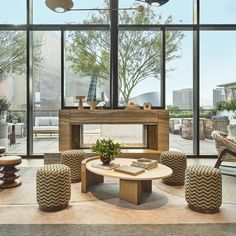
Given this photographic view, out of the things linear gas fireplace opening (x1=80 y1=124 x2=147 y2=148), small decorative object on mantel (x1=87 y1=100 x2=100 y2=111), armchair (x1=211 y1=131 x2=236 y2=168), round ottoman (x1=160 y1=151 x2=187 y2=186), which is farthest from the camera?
linear gas fireplace opening (x1=80 y1=124 x2=147 y2=148)

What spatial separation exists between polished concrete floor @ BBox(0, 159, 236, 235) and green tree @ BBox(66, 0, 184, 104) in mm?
2879

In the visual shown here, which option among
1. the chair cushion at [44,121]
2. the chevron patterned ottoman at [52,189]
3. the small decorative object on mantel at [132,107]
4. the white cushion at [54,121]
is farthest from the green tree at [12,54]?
the chevron patterned ottoman at [52,189]

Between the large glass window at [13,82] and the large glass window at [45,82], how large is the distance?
0.27 meters

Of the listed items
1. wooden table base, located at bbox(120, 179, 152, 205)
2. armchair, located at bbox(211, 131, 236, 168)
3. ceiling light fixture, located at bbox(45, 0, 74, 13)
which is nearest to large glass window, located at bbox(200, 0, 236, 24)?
armchair, located at bbox(211, 131, 236, 168)

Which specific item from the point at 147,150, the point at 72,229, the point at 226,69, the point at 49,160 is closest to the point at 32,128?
the point at 49,160

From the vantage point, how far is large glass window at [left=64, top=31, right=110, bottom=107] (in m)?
5.85

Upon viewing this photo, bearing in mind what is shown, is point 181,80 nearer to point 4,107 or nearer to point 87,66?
point 87,66

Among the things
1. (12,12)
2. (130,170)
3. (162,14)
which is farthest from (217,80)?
(12,12)

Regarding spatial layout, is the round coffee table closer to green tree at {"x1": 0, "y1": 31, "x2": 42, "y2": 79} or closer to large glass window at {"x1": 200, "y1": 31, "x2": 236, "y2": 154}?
large glass window at {"x1": 200, "y1": 31, "x2": 236, "y2": 154}

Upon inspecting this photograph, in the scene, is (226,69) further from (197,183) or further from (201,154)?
(197,183)

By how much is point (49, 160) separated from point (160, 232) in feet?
10.6

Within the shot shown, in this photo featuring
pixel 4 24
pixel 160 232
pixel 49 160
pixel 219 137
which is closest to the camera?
pixel 160 232

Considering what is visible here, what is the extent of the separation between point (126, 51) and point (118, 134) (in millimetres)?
2001

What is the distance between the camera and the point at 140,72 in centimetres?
596
